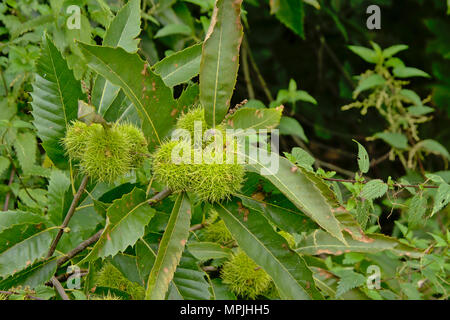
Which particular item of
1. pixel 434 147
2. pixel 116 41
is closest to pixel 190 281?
pixel 116 41

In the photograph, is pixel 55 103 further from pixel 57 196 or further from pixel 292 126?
pixel 292 126

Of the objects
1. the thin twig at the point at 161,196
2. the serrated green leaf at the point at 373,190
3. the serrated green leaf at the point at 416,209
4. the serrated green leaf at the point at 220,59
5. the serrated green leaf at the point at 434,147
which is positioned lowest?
the serrated green leaf at the point at 416,209

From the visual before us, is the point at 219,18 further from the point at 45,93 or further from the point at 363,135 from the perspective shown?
the point at 363,135

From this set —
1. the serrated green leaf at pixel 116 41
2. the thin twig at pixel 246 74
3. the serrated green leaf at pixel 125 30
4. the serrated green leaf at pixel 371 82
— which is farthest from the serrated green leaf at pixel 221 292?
the thin twig at pixel 246 74

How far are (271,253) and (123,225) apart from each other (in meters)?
0.29

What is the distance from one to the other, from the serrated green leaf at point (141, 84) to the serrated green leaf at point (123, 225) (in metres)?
0.14

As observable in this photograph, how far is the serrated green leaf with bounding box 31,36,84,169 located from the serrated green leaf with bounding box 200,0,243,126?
358 millimetres

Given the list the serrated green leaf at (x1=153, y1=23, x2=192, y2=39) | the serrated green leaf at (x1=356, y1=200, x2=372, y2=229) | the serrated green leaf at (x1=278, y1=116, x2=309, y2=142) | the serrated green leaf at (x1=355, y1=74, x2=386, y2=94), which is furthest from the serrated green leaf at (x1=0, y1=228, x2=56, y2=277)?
the serrated green leaf at (x1=355, y1=74, x2=386, y2=94)

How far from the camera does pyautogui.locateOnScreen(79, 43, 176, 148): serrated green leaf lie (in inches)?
Result: 35.9

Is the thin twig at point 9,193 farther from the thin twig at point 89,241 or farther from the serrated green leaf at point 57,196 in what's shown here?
the thin twig at point 89,241

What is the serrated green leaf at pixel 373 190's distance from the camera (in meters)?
1.17

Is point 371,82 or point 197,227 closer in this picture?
point 197,227

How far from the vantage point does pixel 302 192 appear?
0.86 meters

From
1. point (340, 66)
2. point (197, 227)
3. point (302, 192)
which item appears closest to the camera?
point (302, 192)
